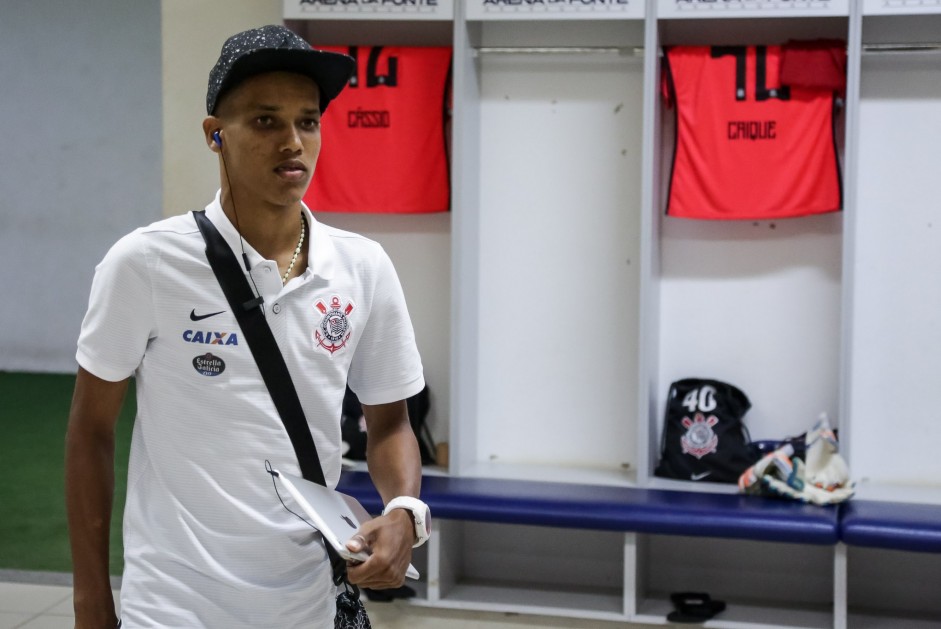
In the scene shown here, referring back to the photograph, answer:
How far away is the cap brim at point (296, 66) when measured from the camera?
1457 mm

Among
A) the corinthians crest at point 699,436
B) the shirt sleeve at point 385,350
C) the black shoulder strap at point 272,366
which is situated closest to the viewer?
the black shoulder strap at point 272,366

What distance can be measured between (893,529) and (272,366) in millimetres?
3150

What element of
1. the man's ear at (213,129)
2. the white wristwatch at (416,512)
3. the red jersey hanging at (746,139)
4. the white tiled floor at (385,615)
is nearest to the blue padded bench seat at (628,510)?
the white tiled floor at (385,615)

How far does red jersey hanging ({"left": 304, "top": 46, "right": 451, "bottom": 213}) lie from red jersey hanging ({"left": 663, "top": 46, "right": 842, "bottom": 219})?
0.97m

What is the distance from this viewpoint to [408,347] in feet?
5.56

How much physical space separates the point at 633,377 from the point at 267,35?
372 cm

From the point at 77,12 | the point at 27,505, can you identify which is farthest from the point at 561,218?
the point at 77,12

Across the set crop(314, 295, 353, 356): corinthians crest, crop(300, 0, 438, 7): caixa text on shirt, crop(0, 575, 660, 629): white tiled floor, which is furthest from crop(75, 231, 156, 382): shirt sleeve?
crop(300, 0, 438, 7): caixa text on shirt

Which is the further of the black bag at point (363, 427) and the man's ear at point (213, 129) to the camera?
the black bag at point (363, 427)

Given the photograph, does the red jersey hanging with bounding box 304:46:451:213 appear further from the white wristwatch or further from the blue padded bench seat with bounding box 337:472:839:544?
the white wristwatch

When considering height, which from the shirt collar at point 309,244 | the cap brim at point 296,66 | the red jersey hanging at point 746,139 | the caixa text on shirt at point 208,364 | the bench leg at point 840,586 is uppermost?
the red jersey hanging at point 746,139

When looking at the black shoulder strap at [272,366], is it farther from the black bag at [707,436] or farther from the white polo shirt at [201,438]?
the black bag at [707,436]

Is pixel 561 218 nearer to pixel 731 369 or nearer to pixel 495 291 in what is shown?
pixel 495 291

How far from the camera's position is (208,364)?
1.44 meters
